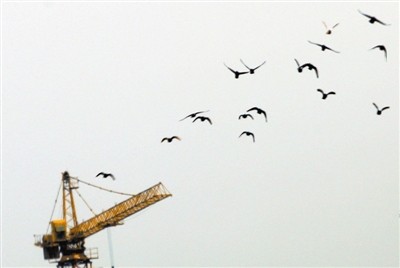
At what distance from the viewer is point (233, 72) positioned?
9762 cm

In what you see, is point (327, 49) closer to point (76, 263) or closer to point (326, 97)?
point (326, 97)

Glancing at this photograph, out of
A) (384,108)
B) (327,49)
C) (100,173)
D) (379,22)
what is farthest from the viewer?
(100,173)

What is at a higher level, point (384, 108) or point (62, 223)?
point (62, 223)

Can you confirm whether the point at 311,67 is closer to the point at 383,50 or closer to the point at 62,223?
the point at 383,50

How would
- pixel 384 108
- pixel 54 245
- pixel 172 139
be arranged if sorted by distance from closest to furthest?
pixel 384 108
pixel 172 139
pixel 54 245

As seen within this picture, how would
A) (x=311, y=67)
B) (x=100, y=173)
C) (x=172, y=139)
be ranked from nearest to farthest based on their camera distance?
(x=311, y=67) < (x=172, y=139) < (x=100, y=173)

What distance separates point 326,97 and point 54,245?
10022cm

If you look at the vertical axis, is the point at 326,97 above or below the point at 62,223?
below

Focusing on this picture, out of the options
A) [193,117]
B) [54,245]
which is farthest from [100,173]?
[54,245]

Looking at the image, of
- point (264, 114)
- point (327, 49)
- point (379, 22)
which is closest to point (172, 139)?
point (264, 114)

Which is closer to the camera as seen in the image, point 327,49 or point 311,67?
point 327,49

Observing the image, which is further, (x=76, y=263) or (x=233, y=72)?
(x=76, y=263)

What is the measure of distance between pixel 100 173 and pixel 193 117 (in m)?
26.4

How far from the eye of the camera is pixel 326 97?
106812 mm
